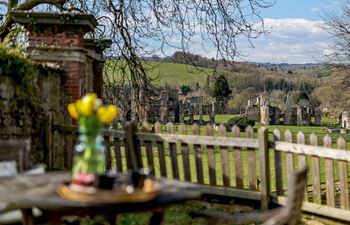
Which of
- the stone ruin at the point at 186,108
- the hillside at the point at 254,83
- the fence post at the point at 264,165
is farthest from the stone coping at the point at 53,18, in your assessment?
the hillside at the point at 254,83

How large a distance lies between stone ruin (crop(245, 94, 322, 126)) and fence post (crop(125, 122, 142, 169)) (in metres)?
44.8

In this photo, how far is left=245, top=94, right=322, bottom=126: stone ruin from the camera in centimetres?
5156

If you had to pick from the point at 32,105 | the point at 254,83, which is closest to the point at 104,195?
the point at 32,105

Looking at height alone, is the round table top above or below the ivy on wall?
below

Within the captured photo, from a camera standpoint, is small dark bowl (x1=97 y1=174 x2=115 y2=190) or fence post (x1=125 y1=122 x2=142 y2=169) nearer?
small dark bowl (x1=97 y1=174 x2=115 y2=190)

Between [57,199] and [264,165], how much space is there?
4200mm

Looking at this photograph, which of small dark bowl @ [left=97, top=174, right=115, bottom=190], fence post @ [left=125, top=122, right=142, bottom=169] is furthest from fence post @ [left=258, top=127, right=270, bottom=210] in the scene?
small dark bowl @ [left=97, top=174, right=115, bottom=190]

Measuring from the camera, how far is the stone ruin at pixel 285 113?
169ft

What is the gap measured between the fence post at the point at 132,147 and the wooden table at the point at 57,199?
3149 mm

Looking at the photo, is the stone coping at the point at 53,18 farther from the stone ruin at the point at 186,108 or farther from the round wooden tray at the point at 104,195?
the stone ruin at the point at 186,108

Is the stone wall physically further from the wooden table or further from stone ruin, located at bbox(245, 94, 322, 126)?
stone ruin, located at bbox(245, 94, 322, 126)

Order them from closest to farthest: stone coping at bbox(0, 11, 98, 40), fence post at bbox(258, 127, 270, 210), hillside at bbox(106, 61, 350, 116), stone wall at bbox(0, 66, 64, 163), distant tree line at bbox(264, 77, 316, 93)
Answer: stone wall at bbox(0, 66, 64, 163)
fence post at bbox(258, 127, 270, 210)
stone coping at bbox(0, 11, 98, 40)
hillside at bbox(106, 61, 350, 116)
distant tree line at bbox(264, 77, 316, 93)

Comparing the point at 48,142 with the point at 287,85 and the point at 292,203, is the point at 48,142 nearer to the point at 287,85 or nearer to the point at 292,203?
the point at 292,203

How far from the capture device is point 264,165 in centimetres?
678
